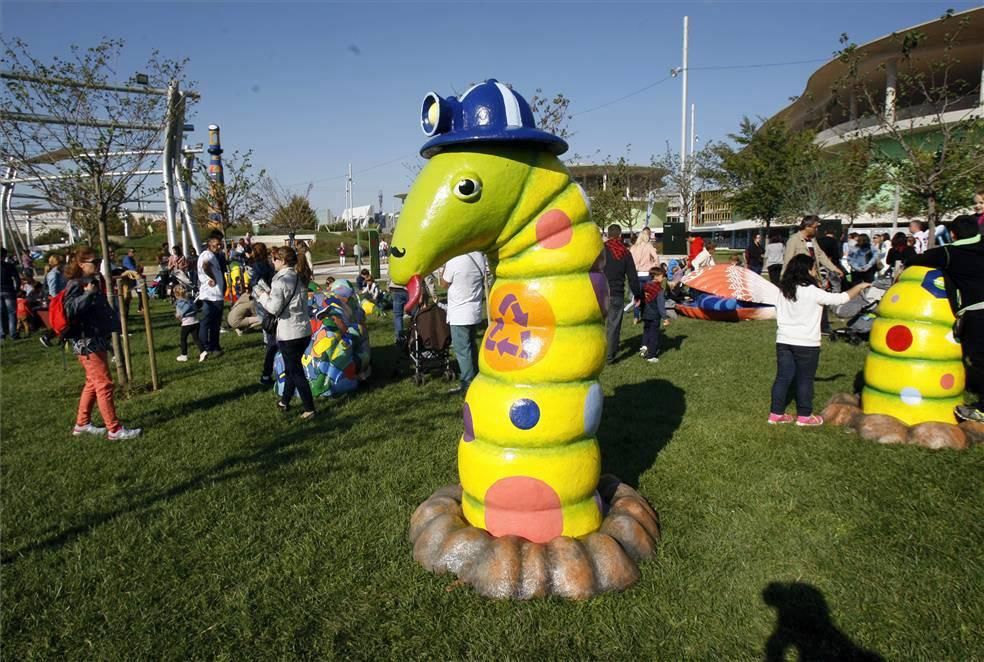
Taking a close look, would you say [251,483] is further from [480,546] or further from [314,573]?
[480,546]

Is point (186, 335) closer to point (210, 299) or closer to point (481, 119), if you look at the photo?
point (210, 299)

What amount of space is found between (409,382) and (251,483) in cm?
332

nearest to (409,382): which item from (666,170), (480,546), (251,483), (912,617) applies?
(251,483)

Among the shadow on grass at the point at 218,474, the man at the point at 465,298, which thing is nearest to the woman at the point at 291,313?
the shadow on grass at the point at 218,474

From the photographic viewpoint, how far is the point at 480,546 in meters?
3.44

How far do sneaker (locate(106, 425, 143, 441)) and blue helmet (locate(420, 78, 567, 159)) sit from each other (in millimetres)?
4689

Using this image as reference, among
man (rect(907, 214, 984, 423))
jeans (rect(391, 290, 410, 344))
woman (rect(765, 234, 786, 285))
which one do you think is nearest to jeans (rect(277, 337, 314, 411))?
jeans (rect(391, 290, 410, 344))

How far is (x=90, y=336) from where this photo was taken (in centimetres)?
578

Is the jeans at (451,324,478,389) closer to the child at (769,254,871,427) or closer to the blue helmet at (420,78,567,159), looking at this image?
the child at (769,254,871,427)

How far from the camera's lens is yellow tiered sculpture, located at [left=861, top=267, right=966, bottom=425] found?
514 centimetres

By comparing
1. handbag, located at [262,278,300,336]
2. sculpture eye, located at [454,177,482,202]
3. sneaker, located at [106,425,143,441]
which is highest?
sculpture eye, located at [454,177,482,202]

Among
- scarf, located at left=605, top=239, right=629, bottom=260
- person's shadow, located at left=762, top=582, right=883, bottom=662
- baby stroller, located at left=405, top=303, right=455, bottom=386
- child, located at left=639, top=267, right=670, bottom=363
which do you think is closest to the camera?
person's shadow, located at left=762, top=582, right=883, bottom=662

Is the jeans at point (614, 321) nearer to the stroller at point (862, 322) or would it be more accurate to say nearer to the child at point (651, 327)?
the child at point (651, 327)

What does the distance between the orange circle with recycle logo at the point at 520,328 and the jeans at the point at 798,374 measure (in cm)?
341
